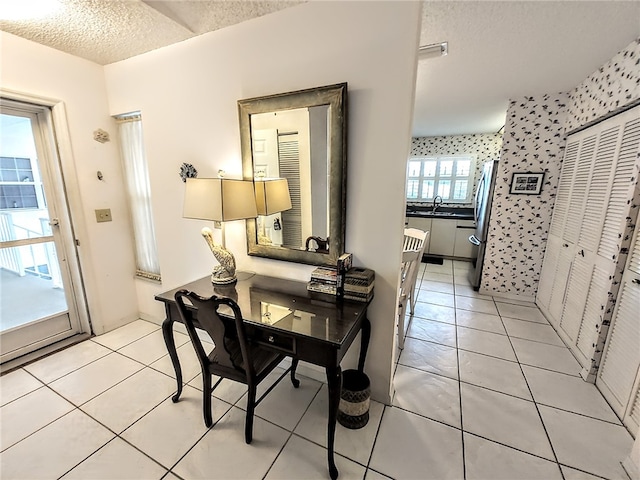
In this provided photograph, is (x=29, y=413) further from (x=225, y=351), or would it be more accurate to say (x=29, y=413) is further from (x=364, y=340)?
(x=364, y=340)

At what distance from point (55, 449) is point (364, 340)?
1835 millimetres

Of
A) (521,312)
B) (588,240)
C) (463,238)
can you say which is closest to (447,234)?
(463,238)

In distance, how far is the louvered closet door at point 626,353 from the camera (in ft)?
5.13

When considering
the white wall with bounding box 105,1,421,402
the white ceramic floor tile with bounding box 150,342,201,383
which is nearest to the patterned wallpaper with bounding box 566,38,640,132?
the white wall with bounding box 105,1,421,402

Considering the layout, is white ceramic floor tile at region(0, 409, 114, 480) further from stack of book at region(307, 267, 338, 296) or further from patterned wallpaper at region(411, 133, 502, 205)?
patterned wallpaper at region(411, 133, 502, 205)

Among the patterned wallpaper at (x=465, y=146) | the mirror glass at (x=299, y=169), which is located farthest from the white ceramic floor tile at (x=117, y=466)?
the patterned wallpaper at (x=465, y=146)

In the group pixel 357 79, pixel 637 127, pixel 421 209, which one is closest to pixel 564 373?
pixel 637 127

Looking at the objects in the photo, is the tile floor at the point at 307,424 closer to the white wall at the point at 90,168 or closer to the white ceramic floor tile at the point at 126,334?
the white ceramic floor tile at the point at 126,334

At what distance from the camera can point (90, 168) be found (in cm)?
236

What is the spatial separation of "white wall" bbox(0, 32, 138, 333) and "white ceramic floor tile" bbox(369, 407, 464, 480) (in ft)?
8.87

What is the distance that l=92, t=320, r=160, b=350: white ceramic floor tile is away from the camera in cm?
241

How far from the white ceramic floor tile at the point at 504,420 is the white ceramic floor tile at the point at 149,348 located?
7.68ft

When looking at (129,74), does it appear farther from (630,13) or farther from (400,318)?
(630,13)

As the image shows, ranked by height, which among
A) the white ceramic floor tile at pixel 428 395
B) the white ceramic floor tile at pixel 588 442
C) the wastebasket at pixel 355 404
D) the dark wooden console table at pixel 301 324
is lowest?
the white ceramic floor tile at pixel 428 395
